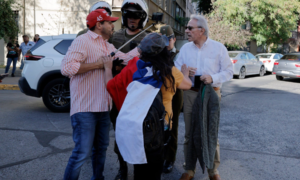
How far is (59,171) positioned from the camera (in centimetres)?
350

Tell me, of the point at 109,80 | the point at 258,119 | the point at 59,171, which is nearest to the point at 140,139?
the point at 109,80

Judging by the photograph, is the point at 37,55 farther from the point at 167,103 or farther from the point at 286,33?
the point at 286,33

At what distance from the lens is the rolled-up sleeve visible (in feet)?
8.02

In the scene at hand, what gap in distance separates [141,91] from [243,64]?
1429 centimetres

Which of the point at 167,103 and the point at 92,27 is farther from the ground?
the point at 92,27

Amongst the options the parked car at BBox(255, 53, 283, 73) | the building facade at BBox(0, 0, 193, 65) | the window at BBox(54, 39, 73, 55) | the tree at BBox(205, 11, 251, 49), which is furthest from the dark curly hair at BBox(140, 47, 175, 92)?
the tree at BBox(205, 11, 251, 49)

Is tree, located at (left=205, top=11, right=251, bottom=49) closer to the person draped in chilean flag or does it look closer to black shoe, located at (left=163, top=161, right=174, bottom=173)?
black shoe, located at (left=163, top=161, right=174, bottom=173)

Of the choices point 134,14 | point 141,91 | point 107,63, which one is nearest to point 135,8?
point 134,14

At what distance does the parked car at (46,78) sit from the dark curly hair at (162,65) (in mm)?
4670

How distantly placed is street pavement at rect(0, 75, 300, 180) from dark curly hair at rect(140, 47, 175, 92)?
160 cm

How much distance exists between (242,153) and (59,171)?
8.46 feet

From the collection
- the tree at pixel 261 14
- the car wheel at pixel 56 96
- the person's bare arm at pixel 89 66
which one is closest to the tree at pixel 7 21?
the car wheel at pixel 56 96

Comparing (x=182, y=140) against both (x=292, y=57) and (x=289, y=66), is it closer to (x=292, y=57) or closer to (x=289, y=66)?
(x=289, y=66)

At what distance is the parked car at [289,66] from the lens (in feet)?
46.9
